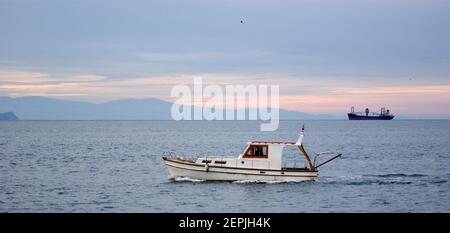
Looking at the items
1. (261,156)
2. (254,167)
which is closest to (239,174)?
(254,167)

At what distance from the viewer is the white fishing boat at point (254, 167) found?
2009 inches

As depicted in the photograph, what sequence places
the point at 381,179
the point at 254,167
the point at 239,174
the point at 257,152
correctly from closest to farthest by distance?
the point at 257,152 < the point at 254,167 < the point at 239,174 < the point at 381,179

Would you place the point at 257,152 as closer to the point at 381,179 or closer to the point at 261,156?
the point at 261,156

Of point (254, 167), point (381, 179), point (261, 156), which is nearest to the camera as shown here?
point (261, 156)

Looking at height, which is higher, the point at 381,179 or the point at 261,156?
the point at 261,156

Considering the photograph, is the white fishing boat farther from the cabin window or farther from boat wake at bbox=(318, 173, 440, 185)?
boat wake at bbox=(318, 173, 440, 185)

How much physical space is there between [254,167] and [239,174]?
4.53 ft

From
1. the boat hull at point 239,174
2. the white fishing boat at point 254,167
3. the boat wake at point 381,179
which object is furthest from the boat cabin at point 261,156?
the boat wake at point 381,179

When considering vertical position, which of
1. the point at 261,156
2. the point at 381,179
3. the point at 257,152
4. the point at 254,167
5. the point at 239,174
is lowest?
the point at 381,179

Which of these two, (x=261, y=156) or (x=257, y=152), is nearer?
(x=257, y=152)

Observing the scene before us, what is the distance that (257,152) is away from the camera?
5116 centimetres

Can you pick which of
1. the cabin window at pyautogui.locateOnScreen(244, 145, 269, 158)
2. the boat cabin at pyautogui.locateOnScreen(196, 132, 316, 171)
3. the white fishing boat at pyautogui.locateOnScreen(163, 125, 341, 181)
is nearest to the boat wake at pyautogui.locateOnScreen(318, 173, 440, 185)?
the white fishing boat at pyautogui.locateOnScreen(163, 125, 341, 181)

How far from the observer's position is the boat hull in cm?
5144
